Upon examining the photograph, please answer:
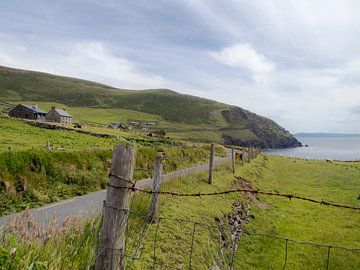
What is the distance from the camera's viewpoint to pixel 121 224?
4.41 metres

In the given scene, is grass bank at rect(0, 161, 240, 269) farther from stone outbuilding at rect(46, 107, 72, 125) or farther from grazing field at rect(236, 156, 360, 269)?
stone outbuilding at rect(46, 107, 72, 125)

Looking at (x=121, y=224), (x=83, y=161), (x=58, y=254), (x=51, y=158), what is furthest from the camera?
(x=83, y=161)

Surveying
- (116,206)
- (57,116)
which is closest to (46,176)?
(116,206)

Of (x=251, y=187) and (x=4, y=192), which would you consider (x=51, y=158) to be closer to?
(x=4, y=192)

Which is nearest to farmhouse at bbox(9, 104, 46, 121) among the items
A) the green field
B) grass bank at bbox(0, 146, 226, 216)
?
grass bank at bbox(0, 146, 226, 216)

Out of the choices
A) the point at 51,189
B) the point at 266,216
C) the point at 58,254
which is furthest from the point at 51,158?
the point at 58,254

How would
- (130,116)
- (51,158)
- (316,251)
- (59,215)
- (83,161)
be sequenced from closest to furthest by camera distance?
(316,251)
(59,215)
(51,158)
(83,161)
(130,116)

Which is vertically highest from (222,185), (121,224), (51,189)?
(121,224)

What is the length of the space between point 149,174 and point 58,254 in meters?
24.4

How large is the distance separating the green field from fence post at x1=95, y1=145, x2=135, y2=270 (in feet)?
2.84

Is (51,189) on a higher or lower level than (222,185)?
lower

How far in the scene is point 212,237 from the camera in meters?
11.3

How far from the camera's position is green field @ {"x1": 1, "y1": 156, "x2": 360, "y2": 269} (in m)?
5.29

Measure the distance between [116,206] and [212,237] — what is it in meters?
7.55
